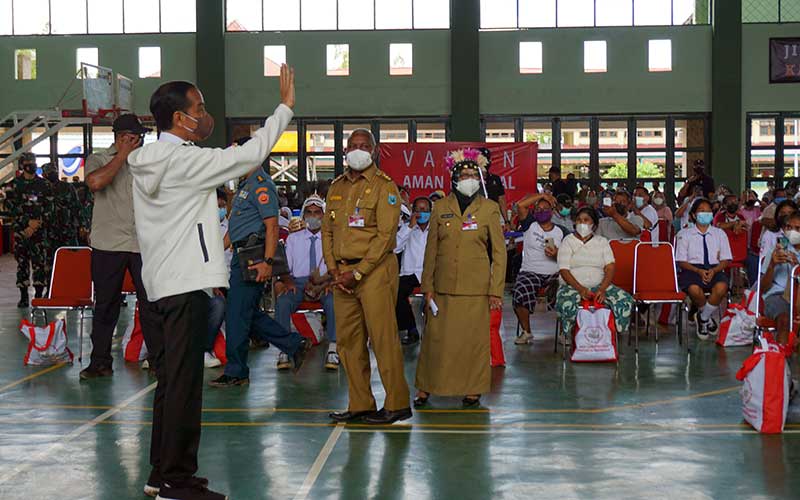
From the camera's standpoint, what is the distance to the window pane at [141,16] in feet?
89.1

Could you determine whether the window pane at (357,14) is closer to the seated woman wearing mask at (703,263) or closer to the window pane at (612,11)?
the window pane at (612,11)

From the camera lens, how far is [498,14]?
2658 centimetres

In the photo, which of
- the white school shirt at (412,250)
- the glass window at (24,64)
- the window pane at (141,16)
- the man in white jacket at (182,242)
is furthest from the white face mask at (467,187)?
the glass window at (24,64)

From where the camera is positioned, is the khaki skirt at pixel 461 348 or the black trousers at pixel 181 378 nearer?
the black trousers at pixel 181 378

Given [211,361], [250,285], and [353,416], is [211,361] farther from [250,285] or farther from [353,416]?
[353,416]

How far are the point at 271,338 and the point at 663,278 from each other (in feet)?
13.6

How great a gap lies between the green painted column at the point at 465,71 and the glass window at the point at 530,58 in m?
1.10

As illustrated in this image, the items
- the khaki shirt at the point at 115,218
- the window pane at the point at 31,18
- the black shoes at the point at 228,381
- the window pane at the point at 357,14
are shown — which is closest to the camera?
the khaki shirt at the point at 115,218

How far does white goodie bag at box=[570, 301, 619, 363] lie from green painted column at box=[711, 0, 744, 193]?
58.6ft

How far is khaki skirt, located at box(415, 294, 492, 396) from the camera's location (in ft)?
23.9

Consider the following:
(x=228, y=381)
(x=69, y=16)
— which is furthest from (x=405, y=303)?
(x=69, y=16)

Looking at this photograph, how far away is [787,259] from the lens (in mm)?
8695

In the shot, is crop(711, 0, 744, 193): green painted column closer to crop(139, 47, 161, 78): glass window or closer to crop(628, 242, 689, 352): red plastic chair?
crop(139, 47, 161, 78): glass window

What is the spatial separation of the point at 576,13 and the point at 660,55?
232 cm
